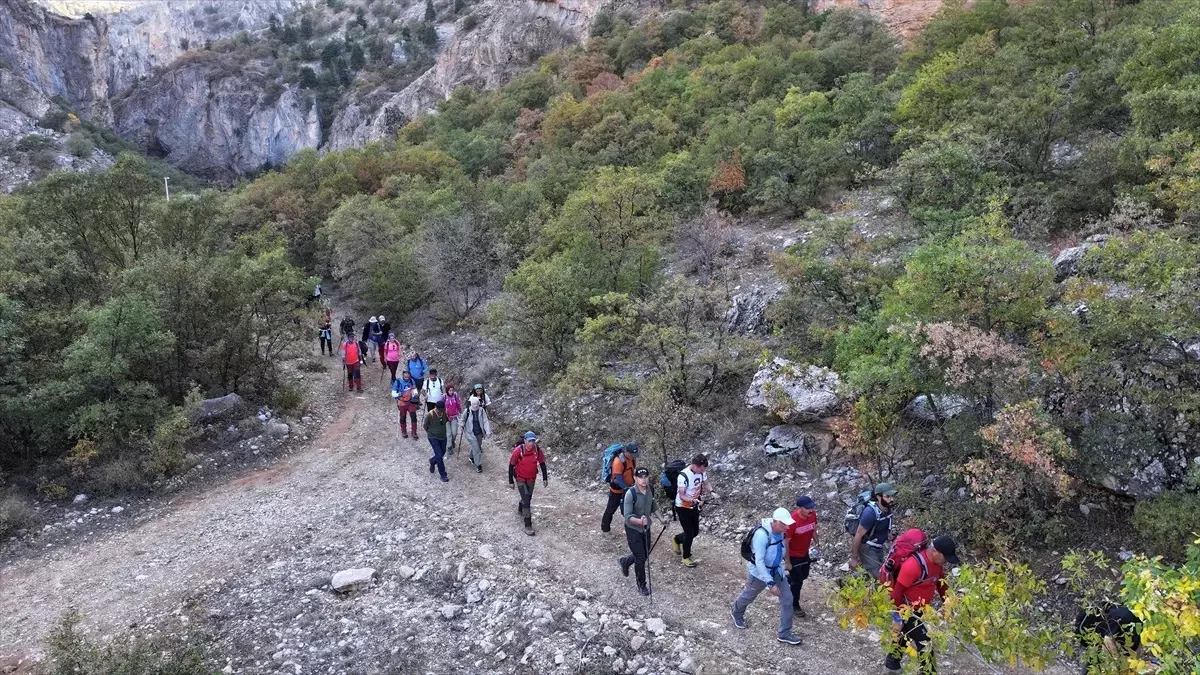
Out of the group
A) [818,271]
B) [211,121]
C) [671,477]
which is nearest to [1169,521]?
[671,477]

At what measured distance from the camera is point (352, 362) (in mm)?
15594

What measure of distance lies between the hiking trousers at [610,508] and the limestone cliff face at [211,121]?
273 feet

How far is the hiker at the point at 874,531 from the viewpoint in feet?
20.4

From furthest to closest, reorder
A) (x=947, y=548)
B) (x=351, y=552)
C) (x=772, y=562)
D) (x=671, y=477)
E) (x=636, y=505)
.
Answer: (x=351, y=552) < (x=671, y=477) < (x=636, y=505) < (x=772, y=562) < (x=947, y=548)

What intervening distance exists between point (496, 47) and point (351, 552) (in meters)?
52.7

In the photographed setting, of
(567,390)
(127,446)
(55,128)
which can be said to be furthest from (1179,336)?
(55,128)

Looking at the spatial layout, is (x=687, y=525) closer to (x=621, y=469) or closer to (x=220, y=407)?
(x=621, y=469)

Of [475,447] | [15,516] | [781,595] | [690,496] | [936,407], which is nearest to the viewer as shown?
[781,595]

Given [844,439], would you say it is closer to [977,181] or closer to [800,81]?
[977,181]

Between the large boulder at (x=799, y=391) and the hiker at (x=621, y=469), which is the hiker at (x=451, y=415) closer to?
the hiker at (x=621, y=469)

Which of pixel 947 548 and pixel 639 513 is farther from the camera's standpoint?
pixel 639 513

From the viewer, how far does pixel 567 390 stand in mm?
11672

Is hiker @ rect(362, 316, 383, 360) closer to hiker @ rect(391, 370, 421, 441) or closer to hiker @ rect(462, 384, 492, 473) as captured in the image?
hiker @ rect(391, 370, 421, 441)

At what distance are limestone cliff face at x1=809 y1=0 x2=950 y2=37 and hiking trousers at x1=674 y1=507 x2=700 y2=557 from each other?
33.1 m
